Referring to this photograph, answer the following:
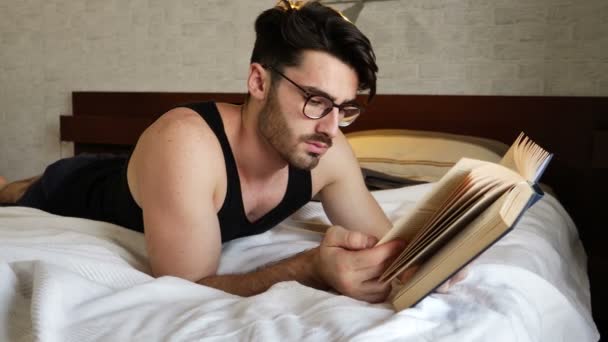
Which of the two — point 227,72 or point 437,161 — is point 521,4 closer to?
point 437,161

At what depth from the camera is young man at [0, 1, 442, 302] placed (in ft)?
3.33

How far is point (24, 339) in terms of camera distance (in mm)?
681

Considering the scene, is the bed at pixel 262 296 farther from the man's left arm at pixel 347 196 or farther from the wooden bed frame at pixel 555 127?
the wooden bed frame at pixel 555 127

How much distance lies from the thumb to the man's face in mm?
284

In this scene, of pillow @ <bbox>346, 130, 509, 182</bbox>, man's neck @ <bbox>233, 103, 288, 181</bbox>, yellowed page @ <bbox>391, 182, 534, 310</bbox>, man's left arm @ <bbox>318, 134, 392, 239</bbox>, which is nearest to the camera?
yellowed page @ <bbox>391, 182, 534, 310</bbox>

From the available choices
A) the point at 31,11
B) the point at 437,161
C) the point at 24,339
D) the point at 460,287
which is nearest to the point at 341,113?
the point at 460,287

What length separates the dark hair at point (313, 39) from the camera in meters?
1.17

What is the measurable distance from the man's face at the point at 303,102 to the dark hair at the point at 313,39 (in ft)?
0.06

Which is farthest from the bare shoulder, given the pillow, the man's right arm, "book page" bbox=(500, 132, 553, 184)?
the pillow

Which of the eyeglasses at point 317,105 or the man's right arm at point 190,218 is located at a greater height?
the eyeglasses at point 317,105

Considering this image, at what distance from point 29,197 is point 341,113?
1.02 metres

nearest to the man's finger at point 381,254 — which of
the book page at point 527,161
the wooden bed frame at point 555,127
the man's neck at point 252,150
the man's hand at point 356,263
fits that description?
the man's hand at point 356,263

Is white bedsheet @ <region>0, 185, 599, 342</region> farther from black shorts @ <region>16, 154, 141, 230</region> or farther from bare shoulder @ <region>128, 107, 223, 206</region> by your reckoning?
black shorts @ <region>16, 154, 141, 230</region>

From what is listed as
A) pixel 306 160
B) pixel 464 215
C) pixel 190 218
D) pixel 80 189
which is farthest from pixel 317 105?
pixel 80 189
